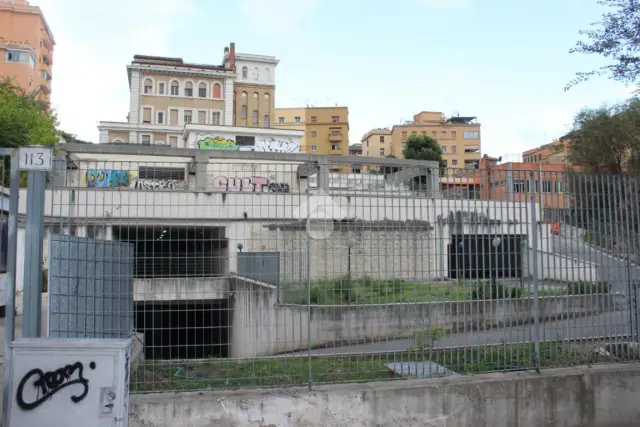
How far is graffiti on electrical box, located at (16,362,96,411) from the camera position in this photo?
4.12m

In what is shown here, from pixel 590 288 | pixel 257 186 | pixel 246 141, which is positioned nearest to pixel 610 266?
pixel 590 288

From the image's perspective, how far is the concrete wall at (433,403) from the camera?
189 inches

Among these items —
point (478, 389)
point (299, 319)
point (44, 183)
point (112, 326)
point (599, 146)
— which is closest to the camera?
point (44, 183)

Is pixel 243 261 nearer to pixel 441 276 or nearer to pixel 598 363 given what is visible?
pixel 441 276

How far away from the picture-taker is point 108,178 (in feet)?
17.4

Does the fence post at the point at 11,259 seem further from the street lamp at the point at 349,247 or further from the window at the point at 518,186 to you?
the window at the point at 518,186

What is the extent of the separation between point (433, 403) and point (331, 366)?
117 cm

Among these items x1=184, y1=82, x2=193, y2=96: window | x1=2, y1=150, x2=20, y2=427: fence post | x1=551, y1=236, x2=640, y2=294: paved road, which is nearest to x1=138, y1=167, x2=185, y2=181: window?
x1=2, y1=150, x2=20, y2=427: fence post

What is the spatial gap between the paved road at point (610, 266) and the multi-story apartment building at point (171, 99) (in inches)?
2196

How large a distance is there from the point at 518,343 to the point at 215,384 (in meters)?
3.52

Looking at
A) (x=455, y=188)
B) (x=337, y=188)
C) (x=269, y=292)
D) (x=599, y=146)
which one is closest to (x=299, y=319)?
(x=269, y=292)

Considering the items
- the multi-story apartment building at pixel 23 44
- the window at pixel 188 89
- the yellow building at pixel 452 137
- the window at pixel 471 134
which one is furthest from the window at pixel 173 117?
the window at pixel 471 134

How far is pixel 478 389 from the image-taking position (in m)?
5.33

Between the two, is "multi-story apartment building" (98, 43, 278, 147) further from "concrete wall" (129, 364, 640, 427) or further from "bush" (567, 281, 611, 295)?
"concrete wall" (129, 364, 640, 427)
